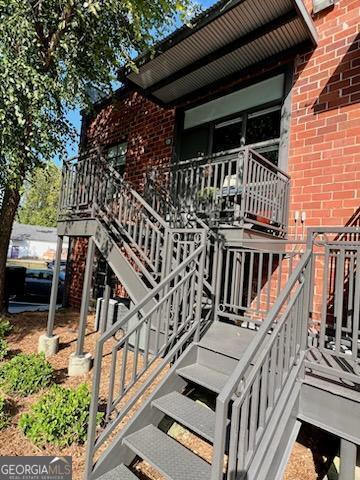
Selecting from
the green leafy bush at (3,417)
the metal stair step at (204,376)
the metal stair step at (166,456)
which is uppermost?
the metal stair step at (204,376)

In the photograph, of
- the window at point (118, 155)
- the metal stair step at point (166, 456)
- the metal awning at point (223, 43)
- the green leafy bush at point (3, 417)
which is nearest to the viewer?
the metal stair step at point (166, 456)

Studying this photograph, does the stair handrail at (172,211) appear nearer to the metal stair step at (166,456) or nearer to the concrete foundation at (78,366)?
the metal stair step at (166,456)

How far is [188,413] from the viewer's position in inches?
112

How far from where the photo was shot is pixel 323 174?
475cm

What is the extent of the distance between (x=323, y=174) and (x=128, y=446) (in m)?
4.24

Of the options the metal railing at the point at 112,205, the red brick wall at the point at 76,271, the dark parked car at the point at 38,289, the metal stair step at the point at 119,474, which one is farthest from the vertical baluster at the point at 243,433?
the dark parked car at the point at 38,289

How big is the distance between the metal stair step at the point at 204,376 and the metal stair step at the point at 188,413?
0.62 ft

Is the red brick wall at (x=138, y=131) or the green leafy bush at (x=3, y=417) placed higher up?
the red brick wall at (x=138, y=131)

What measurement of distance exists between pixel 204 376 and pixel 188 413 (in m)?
0.42

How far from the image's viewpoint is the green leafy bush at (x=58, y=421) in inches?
121

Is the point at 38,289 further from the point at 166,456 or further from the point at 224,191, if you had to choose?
the point at 166,456

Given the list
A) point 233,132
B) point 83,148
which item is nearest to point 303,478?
point 233,132

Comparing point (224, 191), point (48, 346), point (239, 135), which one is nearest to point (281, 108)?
point (239, 135)

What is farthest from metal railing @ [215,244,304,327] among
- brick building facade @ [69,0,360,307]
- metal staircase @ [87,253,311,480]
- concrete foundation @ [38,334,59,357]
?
concrete foundation @ [38,334,59,357]
